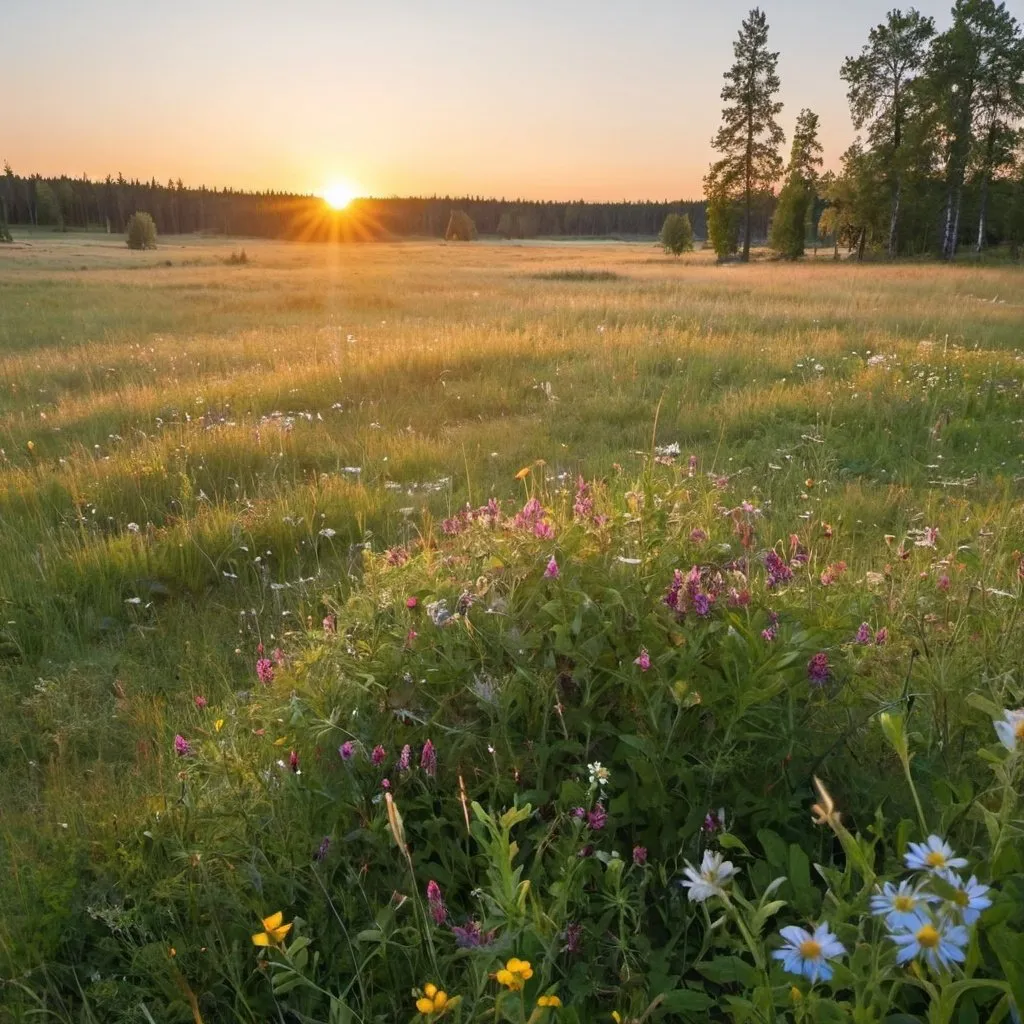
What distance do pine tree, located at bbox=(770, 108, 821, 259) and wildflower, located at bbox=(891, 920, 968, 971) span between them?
180 feet

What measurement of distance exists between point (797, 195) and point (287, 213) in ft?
350

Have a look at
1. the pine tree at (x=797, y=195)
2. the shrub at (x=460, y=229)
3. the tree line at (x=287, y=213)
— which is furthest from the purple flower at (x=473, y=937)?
the tree line at (x=287, y=213)

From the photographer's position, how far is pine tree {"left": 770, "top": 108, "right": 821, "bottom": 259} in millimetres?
48812

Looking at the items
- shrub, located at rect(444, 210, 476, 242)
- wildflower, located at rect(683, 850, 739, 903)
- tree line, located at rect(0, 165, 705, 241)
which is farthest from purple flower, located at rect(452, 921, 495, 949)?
tree line, located at rect(0, 165, 705, 241)

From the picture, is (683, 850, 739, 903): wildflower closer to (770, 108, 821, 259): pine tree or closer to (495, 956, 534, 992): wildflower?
(495, 956, 534, 992): wildflower

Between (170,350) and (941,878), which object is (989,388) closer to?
(941,878)

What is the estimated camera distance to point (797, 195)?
4869 cm

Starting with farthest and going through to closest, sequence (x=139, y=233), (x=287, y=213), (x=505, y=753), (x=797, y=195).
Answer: (x=287, y=213) < (x=139, y=233) < (x=797, y=195) < (x=505, y=753)

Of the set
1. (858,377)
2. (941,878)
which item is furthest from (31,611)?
(858,377)

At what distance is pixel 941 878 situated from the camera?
968mm

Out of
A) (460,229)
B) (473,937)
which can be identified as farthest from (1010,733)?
(460,229)

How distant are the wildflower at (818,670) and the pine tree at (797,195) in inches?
2123

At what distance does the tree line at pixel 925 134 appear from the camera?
35.8 metres

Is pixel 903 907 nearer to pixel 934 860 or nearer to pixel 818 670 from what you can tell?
pixel 934 860
